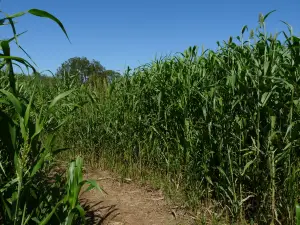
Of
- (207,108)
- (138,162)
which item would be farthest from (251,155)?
(138,162)

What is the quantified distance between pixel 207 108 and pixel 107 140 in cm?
238

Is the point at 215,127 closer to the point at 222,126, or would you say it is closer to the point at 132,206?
the point at 222,126

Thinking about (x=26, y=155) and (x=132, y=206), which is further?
(x=132, y=206)

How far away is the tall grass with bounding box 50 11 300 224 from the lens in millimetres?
2627

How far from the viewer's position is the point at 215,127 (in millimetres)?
3232

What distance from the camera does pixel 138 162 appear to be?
459 centimetres

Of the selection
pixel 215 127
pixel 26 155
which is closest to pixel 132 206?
pixel 215 127

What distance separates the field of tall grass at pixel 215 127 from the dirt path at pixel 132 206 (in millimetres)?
202

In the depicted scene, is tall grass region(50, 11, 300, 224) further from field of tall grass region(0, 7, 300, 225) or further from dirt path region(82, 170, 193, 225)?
dirt path region(82, 170, 193, 225)

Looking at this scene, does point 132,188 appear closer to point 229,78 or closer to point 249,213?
point 249,213

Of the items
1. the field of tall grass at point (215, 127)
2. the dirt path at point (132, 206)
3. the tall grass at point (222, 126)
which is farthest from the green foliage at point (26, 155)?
the dirt path at point (132, 206)

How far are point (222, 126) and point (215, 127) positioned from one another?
24cm

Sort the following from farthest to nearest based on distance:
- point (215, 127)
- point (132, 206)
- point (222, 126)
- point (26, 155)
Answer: point (132, 206)
point (215, 127)
point (222, 126)
point (26, 155)

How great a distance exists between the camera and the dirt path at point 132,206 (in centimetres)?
320
